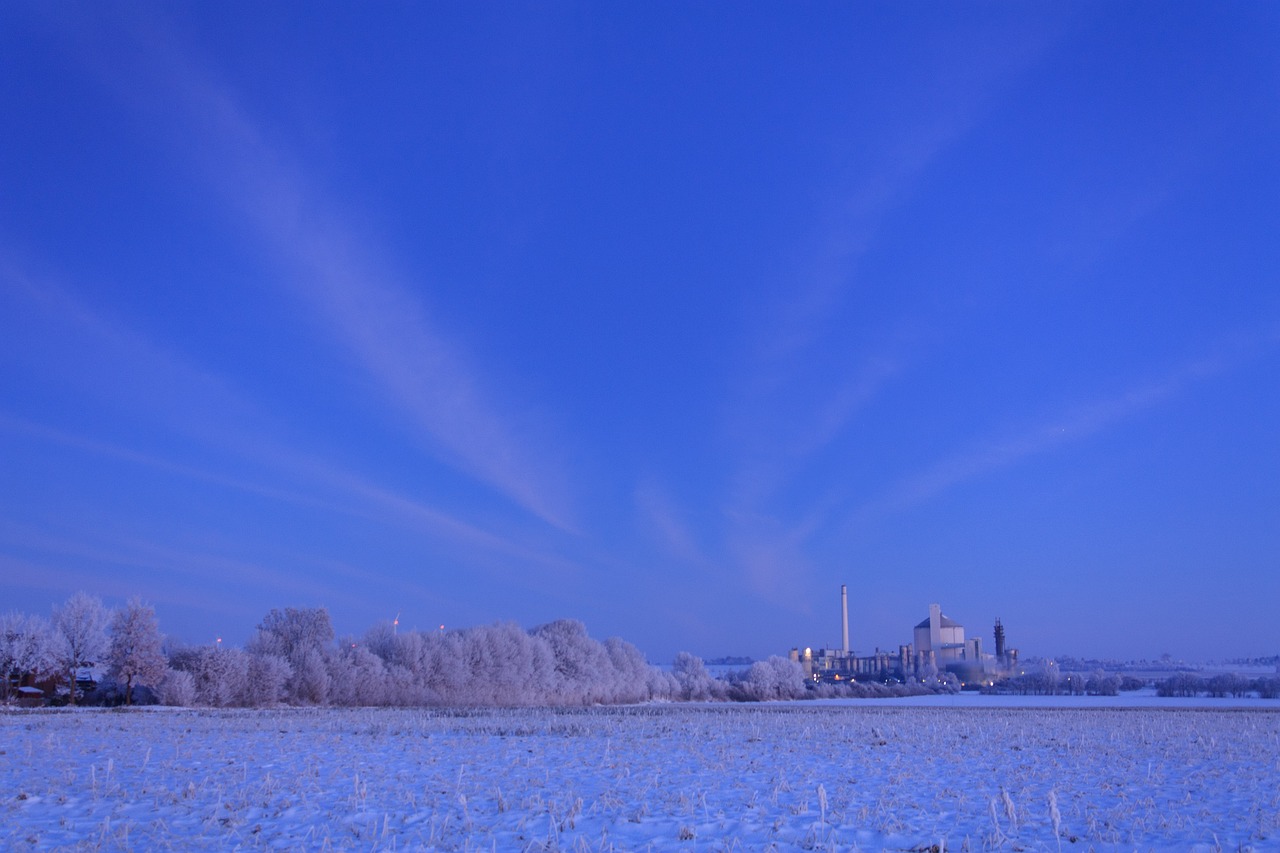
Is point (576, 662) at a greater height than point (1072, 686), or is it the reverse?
point (576, 662)

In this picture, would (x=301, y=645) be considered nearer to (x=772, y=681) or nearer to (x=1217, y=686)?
(x=772, y=681)

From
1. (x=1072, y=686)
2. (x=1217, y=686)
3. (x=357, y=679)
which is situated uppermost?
(x=357, y=679)

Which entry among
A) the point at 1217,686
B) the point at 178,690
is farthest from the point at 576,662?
the point at 1217,686

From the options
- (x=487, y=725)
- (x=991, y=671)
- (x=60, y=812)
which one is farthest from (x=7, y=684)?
(x=991, y=671)

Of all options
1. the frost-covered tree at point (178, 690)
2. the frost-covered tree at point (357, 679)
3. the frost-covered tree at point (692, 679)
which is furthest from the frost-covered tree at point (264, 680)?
the frost-covered tree at point (692, 679)

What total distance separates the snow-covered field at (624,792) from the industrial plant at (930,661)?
532 ft

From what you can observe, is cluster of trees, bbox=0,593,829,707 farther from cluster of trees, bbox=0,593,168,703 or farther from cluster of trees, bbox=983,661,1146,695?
cluster of trees, bbox=983,661,1146,695

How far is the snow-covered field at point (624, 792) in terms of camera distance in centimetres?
1378

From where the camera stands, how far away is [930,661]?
184000 mm

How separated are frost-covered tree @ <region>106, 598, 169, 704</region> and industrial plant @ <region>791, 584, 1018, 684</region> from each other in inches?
5526

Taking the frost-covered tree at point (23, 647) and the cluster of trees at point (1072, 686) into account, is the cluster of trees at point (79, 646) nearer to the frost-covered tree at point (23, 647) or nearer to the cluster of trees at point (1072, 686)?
Answer: the frost-covered tree at point (23, 647)

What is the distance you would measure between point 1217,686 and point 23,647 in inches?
5887

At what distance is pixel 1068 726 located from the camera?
3909 centimetres

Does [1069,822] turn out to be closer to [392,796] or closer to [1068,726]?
[392,796]
